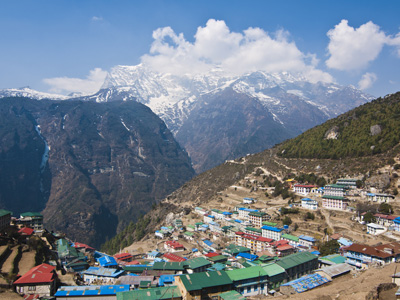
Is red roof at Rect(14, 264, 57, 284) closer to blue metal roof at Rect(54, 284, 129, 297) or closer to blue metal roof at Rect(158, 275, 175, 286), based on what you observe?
blue metal roof at Rect(54, 284, 129, 297)

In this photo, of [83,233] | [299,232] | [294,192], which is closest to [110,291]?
[299,232]

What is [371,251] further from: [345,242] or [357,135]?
[357,135]

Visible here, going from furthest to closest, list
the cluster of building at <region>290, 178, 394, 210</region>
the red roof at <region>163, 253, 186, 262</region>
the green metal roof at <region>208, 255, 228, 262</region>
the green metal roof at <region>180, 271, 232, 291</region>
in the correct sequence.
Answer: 1. the cluster of building at <region>290, 178, 394, 210</region>
2. the red roof at <region>163, 253, 186, 262</region>
3. the green metal roof at <region>208, 255, 228, 262</region>
4. the green metal roof at <region>180, 271, 232, 291</region>

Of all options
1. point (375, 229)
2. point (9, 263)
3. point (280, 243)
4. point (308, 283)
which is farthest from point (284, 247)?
point (9, 263)

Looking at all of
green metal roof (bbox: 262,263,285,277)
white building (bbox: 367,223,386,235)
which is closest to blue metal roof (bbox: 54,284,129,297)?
green metal roof (bbox: 262,263,285,277)

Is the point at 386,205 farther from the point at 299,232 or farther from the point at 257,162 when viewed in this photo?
the point at 257,162

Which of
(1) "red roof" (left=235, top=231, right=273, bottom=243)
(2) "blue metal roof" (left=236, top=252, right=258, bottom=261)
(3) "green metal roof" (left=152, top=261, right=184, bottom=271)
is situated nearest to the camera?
(3) "green metal roof" (left=152, top=261, right=184, bottom=271)

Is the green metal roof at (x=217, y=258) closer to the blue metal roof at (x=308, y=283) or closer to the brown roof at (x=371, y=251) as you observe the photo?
the blue metal roof at (x=308, y=283)
